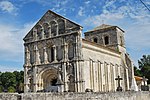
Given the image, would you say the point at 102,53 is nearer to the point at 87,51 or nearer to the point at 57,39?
the point at 87,51

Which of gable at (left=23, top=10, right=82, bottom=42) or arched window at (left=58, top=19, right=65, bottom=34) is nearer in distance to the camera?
gable at (left=23, top=10, right=82, bottom=42)

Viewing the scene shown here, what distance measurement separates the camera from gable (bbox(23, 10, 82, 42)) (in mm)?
32406

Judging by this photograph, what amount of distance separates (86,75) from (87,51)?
3813 mm

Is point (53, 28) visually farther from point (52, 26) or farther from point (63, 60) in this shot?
point (63, 60)

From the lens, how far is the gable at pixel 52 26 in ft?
106

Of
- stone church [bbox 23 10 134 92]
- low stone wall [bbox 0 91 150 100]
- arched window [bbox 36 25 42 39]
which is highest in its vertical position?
arched window [bbox 36 25 42 39]

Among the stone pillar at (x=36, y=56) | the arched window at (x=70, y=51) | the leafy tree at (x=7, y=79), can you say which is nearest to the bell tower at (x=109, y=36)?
the arched window at (x=70, y=51)

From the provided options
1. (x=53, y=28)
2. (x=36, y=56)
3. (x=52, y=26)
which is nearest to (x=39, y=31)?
(x=52, y=26)

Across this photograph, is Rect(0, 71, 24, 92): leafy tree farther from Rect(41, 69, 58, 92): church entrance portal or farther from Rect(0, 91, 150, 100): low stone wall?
Rect(0, 91, 150, 100): low stone wall

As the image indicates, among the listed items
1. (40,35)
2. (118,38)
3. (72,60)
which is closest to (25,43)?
(40,35)

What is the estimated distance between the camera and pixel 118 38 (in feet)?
145

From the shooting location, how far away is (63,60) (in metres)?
32.1

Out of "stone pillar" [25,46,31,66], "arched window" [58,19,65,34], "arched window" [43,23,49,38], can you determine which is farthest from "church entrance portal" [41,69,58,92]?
"arched window" [58,19,65,34]

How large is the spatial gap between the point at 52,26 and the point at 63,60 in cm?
572
